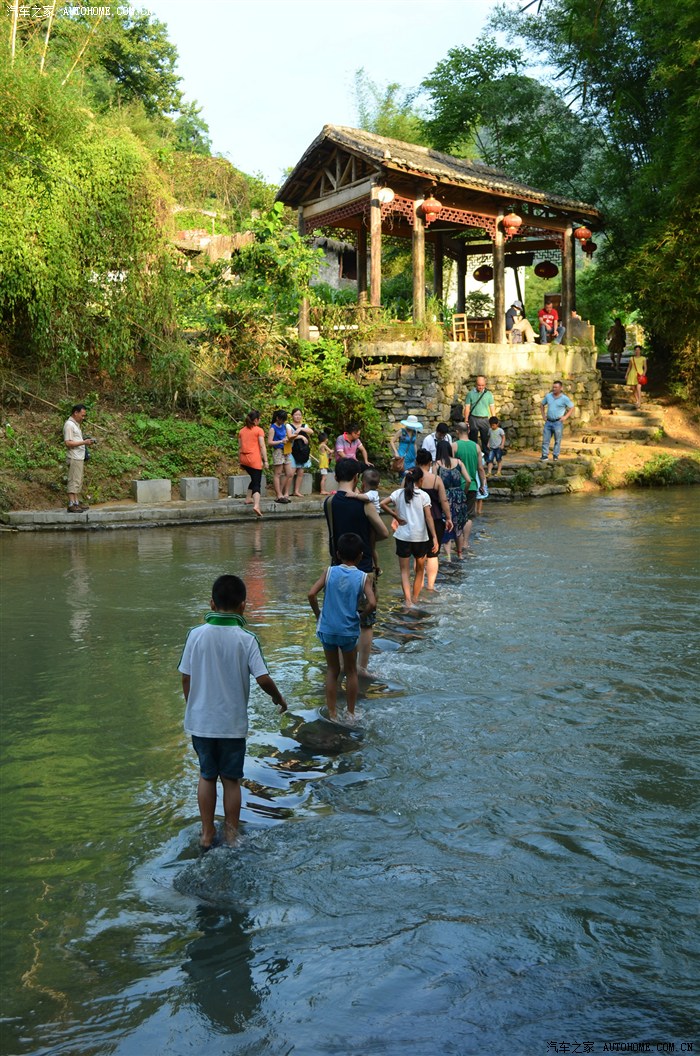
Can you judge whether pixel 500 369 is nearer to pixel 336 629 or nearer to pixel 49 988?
pixel 336 629

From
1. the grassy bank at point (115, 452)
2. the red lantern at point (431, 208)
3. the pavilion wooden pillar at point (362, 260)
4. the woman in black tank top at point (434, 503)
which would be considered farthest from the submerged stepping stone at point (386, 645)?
the pavilion wooden pillar at point (362, 260)

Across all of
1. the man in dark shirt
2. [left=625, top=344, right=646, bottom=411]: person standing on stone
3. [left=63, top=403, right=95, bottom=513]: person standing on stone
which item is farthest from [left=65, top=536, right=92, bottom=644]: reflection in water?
[left=625, top=344, right=646, bottom=411]: person standing on stone

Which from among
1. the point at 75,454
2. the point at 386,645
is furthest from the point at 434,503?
the point at 75,454

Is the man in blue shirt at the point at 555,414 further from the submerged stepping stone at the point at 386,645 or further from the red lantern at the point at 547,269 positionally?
the submerged stepping stone at the point at 386,645

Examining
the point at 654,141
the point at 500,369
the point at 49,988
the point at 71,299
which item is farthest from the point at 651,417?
the point at 49,988

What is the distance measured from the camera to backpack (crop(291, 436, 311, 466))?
738 inches

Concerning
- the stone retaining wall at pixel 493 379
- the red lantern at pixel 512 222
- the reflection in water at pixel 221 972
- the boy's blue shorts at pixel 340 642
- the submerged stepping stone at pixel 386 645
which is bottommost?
the reflection in water at pixel 221 972

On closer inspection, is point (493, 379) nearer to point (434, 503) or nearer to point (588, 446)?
point (588, 446)

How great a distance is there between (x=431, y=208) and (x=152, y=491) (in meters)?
10.1

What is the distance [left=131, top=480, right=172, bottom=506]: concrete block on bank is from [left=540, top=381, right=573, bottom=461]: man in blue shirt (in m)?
8.96

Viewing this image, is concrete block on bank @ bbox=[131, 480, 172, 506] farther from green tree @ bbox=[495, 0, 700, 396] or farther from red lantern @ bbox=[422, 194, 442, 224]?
green tree @ bbox=[495, 0, 700, 396]

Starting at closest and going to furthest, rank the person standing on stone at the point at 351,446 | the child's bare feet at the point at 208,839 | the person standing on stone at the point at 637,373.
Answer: the child's bare feet at the point at 208,839, the person standing on stone at the point at 351,446, the person standing on stone at the point at 637,373

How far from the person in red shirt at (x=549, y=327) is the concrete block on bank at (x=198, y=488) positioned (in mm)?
13363

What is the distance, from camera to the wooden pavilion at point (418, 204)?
2345 cm
